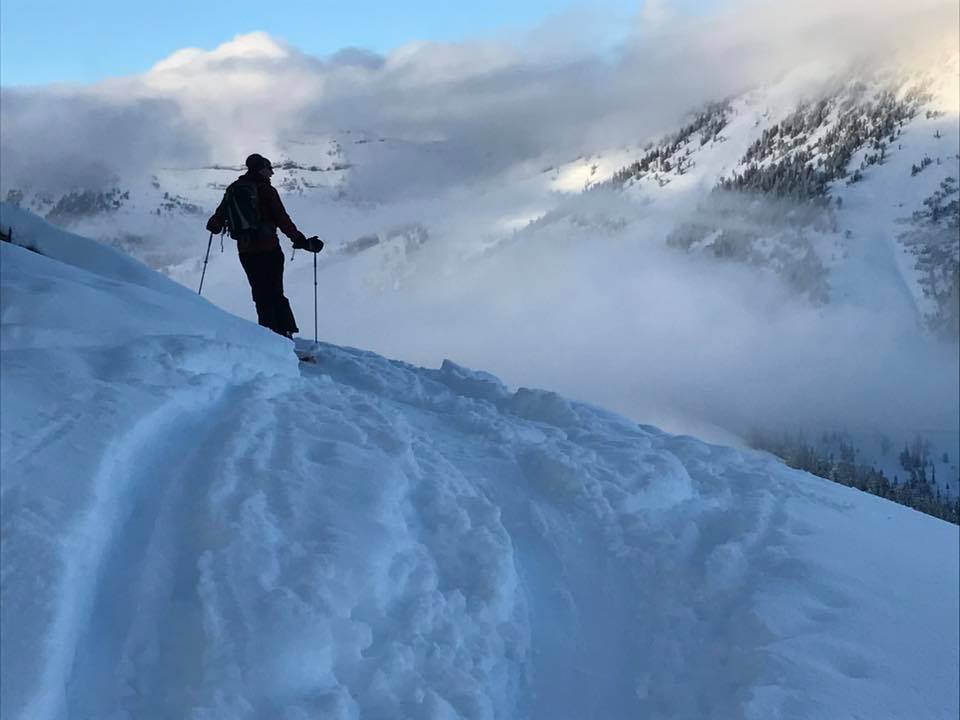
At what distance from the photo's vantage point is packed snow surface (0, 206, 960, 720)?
14.5 feet

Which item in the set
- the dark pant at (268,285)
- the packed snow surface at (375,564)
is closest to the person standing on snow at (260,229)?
the dark pant at (268,285)

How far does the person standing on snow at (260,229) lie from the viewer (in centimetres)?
1122

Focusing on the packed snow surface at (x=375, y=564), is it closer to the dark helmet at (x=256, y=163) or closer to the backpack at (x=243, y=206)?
the backpack at (x=243, y=206)

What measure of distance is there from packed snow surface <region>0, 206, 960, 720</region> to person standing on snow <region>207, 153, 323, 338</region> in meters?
2.99

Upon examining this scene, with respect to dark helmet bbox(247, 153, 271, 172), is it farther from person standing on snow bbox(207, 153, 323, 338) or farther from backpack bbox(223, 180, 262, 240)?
backpack bbox(223, 180, 262, 240)

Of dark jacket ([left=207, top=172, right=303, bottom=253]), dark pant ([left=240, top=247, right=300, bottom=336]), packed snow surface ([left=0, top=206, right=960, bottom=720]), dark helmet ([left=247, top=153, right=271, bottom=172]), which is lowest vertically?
packed snow surface ([left=0, top=206, right=960, bottom=720])

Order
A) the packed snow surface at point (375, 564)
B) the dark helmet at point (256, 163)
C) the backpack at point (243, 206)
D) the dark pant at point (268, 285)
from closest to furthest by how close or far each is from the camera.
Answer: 1. the packed snow surface at point (375, 564)
2. the dark helmet at point (256, 163)
3. the backpack at point (243, 206)
4. the dark pant at point (268, 285)

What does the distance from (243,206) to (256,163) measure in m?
0.66

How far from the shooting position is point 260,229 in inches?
448

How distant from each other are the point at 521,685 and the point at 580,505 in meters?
2.27

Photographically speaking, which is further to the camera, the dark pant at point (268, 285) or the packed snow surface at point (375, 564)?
the dark pant at point (268, 285)

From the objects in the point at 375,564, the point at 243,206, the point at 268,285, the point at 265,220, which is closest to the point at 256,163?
the point at 243,206

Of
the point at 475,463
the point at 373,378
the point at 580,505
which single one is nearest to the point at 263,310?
the point at 373,378

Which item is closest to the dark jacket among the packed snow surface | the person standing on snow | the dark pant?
the person standing on snow
